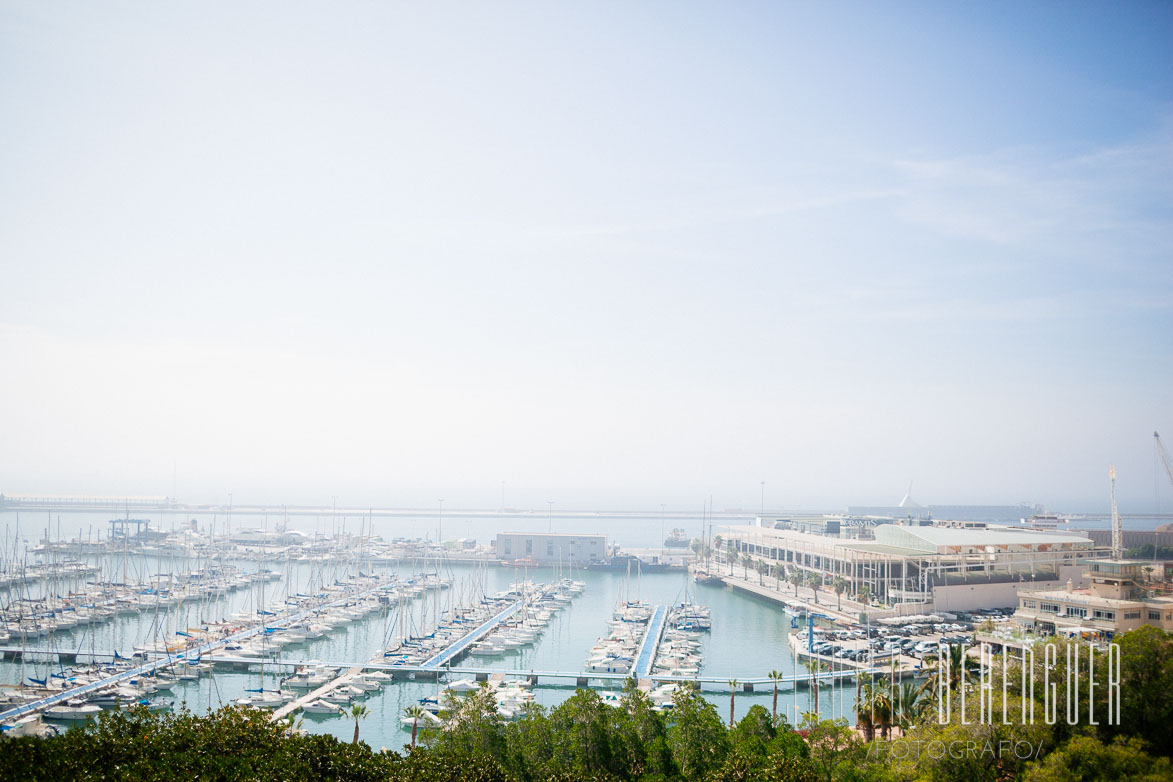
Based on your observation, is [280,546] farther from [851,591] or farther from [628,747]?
[628,747]

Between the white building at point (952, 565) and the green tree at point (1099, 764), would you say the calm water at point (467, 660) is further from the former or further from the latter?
the green tree at point (1099, 764)

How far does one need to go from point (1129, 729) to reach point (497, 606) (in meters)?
34.7

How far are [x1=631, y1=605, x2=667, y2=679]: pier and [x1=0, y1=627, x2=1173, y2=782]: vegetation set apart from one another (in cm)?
1510

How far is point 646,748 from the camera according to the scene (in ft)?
44.7

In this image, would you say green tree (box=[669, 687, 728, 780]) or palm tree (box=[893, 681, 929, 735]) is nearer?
green tree (box=[669, 687, 728, 780])

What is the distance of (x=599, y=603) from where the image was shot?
156 feet

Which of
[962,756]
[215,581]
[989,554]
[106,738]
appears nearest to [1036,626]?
[989,554]

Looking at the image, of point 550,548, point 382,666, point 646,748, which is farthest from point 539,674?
point 550,548

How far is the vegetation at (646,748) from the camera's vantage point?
1005 cm

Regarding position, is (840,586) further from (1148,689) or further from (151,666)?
(151,666)

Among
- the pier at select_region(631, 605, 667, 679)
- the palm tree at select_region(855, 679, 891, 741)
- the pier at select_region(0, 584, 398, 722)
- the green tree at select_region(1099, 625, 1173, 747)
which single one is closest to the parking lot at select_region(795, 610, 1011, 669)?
the pier at select_region(631, 605, 667, 679)

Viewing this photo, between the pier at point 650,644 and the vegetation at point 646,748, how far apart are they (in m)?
15.1

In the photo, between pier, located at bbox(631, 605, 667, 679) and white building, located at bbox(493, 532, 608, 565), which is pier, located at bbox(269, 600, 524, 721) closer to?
pier, located at bbox(631, 605, 667, 679)

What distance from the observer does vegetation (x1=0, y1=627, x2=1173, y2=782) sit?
10.0 m
